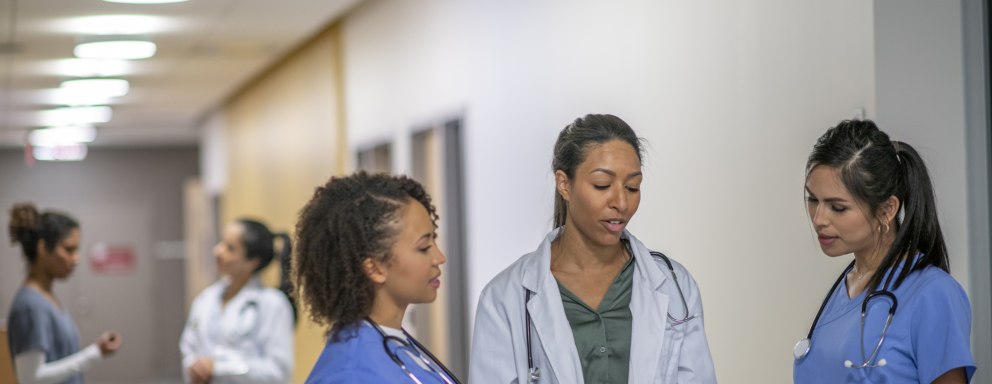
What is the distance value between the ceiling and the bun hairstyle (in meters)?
2.02

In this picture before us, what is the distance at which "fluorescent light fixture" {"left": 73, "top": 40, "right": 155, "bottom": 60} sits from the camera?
28.7 feet

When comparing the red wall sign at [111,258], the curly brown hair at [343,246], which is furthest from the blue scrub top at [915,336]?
the red wall sign at [111,258]

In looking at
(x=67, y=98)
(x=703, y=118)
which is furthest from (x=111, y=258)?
(x=703, y=118)

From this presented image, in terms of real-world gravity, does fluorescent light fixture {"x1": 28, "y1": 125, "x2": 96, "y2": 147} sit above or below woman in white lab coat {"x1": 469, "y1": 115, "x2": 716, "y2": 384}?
above

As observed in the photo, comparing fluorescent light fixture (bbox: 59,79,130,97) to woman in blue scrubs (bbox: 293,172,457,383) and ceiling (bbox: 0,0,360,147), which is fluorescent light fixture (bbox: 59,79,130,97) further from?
woman in blue scrubs (bbox: 293,172,457,383)

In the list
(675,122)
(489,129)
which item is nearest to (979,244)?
(675,122)

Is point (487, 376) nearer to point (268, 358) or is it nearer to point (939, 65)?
point (939, 65)

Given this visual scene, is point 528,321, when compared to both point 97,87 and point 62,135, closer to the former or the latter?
point 97,87

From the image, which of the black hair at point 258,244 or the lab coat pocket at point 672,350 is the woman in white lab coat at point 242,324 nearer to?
the black hair at point 258,244

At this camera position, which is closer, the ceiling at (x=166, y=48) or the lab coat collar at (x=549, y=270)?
the lab coat collar at (x=549, y=270)

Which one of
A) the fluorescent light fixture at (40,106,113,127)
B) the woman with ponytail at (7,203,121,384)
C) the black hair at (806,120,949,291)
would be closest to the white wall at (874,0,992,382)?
the black hair at (806,120,949,291)

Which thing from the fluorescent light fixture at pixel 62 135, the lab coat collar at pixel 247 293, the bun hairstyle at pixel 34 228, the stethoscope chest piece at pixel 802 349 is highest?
the fluorescent light fixture at pixel 62 135

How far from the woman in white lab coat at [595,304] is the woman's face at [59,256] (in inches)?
126

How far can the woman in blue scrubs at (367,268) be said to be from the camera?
2.40 m
